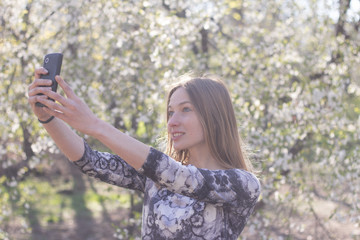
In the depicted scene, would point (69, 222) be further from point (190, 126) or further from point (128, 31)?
point (190, 126)

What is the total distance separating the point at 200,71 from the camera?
5.23m

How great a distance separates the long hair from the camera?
2098 millimetres

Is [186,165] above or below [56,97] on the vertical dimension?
below

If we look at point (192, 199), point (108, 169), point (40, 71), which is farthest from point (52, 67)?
point (192, 199)

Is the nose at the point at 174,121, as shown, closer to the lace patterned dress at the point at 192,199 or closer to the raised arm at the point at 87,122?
the lace patterned dress at the point at 192,199

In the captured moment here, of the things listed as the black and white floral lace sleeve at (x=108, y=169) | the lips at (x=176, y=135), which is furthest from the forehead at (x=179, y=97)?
the black and white floral lace sleeve at (x=108, y=169)

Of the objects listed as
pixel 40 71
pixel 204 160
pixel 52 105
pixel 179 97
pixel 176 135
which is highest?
pixel 40 71

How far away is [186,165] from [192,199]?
0.16 metres

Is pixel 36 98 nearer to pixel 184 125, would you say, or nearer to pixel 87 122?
pixel 87 122

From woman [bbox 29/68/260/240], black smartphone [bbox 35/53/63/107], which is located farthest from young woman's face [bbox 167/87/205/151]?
black smartphone [bbox 35/53/63/107]

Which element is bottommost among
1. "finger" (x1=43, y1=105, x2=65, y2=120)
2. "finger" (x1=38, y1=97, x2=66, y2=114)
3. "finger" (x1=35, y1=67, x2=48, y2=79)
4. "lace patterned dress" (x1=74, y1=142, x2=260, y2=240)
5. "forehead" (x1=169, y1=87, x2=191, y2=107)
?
"lace patterned dress" (x1=74, y1=142, x2=260, y2=240)

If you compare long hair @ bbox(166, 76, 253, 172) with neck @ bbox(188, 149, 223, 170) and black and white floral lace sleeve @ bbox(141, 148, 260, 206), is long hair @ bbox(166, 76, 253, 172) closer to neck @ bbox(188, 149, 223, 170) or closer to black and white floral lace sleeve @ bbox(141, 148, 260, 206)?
neck @ bbox(188, 149, 223, 170)

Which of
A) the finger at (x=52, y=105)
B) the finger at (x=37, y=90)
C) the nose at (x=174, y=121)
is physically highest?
the finger at (x=37, y=90)

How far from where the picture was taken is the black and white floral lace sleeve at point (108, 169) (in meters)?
2.06
